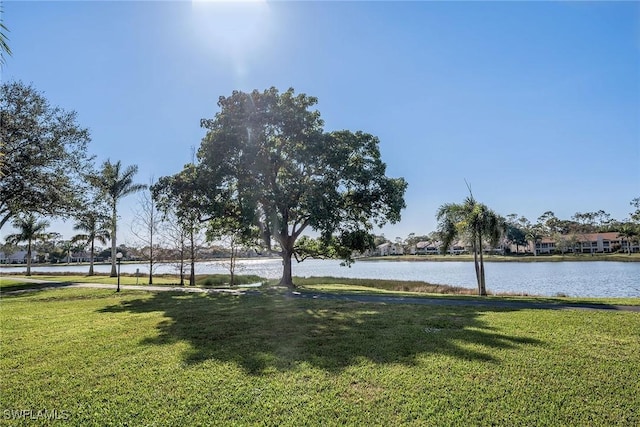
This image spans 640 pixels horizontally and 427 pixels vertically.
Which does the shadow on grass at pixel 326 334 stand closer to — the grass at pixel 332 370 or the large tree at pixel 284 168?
the grass at pixel 332 370

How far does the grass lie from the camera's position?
170 inches

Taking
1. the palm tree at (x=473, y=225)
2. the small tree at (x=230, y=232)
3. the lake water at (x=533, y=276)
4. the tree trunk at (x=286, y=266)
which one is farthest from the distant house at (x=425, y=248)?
the tree trunk at (x=286, y=266)

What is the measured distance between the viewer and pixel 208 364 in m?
6.05

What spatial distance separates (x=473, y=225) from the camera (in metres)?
21.0

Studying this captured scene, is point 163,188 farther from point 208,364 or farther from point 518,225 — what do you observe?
point 518,225

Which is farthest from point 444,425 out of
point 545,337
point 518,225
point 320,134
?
point 518,225

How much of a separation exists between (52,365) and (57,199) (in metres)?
13.5

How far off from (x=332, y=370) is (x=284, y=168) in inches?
610

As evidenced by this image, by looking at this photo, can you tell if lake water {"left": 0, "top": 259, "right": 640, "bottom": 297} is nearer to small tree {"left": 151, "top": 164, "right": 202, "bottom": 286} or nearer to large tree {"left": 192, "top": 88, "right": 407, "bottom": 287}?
small tree {"left": 151, "top": 164, "right": 202, "bottom": 286}

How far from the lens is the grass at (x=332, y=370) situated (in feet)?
14.2

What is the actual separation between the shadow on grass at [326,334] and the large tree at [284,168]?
7.53 metres

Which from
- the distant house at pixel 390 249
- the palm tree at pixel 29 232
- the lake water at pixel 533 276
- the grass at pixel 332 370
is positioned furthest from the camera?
the distant house at pixel 390 249

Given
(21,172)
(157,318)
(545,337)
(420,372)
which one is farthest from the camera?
(21,172)

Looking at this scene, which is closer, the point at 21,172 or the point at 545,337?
the point at 545,337
